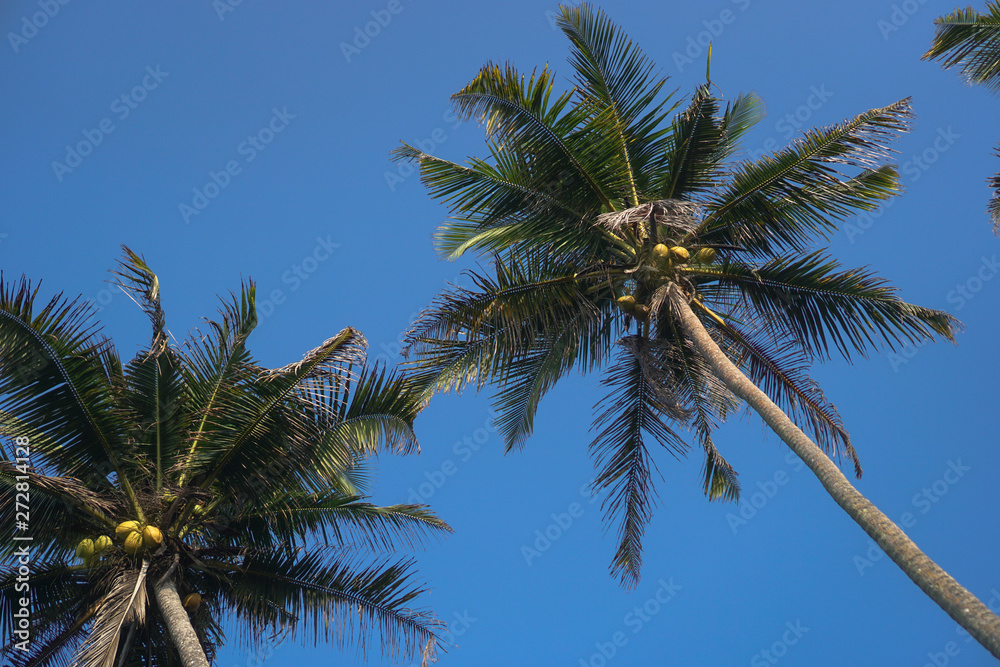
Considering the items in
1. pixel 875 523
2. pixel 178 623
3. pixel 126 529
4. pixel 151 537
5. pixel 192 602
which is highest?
pixel 126 529

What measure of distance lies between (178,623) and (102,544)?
1.28 metres

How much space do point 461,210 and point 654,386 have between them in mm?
3768

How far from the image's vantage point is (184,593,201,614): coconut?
8.93m

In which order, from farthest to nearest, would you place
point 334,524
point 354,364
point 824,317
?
point 824,317 < point 334,524 < point 354,364

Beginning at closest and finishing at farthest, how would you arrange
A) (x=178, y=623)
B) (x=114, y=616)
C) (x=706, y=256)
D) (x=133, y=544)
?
(x=114, y=616)
(x=178, y=623)
(x=133, y=544)
(x=706, y=256)

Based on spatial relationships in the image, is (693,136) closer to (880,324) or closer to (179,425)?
(880,324)

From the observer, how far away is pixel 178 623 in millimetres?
7992

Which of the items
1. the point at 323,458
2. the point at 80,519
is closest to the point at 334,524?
the point at 323,458

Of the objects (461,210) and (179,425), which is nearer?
(179,425)

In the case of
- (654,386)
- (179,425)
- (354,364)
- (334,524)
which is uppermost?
(179,425)

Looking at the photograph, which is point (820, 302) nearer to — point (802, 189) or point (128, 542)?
point (802, 189)

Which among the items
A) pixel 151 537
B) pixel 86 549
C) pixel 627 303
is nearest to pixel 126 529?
pixel 151 537

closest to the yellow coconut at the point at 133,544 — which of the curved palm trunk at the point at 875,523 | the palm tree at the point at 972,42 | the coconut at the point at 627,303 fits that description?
the coconut at the point at 627,303

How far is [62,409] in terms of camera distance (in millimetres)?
8523
